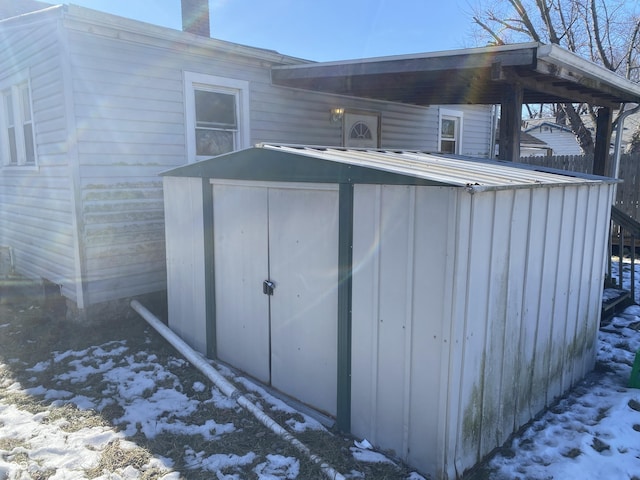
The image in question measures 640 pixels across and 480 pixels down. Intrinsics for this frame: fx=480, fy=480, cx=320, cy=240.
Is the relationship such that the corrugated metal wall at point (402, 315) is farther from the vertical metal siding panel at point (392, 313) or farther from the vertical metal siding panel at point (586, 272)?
the vertical metal siding panel at point (586, 272)

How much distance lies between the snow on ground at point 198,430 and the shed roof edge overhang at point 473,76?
313 cm

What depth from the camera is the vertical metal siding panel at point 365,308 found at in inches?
120

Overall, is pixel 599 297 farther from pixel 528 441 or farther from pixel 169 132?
pixel 169 132

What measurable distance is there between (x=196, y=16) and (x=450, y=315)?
6742 millimetres

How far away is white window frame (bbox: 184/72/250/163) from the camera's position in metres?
6.32

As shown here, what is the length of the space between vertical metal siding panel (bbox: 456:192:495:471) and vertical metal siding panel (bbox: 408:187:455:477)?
0.13m

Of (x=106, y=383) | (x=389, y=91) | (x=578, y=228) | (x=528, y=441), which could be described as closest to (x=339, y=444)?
(x=528, y=441)

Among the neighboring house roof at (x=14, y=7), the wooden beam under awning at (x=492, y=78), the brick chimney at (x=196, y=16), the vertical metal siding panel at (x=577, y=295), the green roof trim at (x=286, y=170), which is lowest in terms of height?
the vertical metal siding panel at (x=577, y=295)

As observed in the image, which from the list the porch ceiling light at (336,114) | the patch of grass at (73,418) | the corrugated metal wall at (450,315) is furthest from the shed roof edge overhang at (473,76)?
the patch of grass at (73,418)

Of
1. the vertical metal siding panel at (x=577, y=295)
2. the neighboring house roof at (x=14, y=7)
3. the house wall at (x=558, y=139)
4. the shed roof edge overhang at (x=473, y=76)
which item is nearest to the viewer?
the vertical metal siding panel at (x=577, y=295)

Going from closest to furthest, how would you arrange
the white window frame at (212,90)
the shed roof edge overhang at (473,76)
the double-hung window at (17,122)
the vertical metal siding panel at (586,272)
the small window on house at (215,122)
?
the vertical metal siding panel at (586,272) → the shed roof edge overhang at (473,76) → the white window frame at (212,90) → the small window on house at (215,122) → the double-hung window at (17,122)

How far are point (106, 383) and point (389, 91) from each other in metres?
6.10

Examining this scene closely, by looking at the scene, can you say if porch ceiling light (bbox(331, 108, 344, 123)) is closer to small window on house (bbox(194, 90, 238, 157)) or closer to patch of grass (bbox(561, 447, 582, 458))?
small window on house (bbox(194, 90, 238, 157))

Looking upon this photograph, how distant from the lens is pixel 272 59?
6988mm
